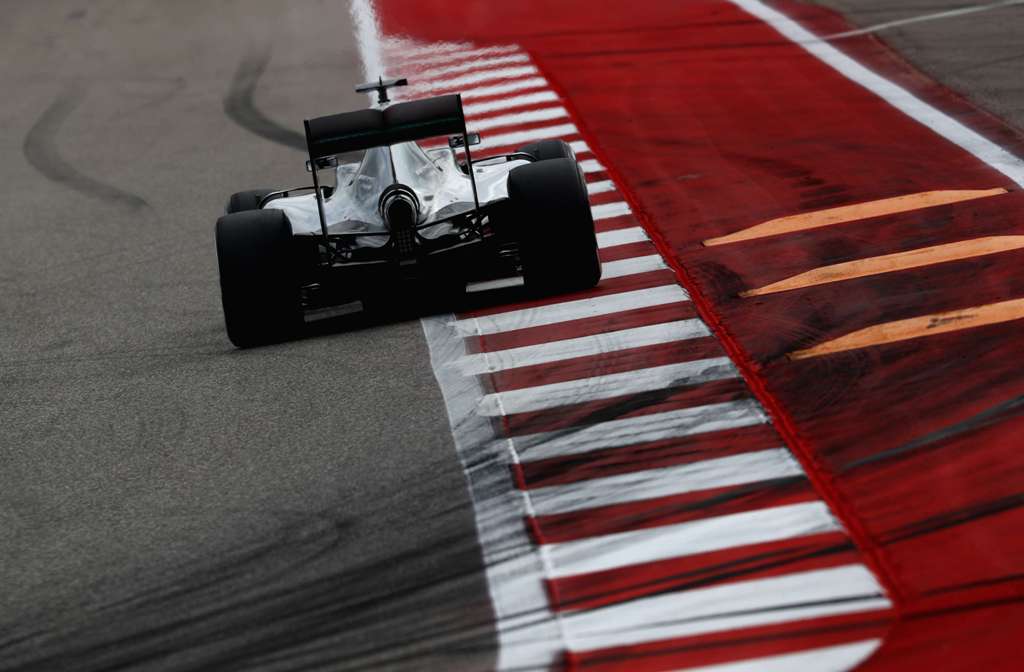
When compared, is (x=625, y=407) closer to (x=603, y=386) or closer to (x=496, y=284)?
(x=603, y=386)

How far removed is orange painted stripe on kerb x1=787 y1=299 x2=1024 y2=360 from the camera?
9.95 meters

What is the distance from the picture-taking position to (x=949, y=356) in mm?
9625

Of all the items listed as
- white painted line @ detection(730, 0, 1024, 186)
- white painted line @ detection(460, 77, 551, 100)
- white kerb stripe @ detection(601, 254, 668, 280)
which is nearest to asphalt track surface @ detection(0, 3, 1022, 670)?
white painted line @ detection(730, 0, 1024, 186)

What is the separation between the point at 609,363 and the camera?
10258 mm

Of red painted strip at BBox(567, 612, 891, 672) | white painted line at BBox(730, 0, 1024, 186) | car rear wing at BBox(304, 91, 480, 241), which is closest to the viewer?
red painted strip at BBox(567, 612, 891, 672)

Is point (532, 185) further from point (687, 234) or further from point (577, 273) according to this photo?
point (687, 234)

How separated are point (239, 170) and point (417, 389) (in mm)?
8143

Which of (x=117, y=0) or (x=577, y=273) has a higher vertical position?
(x=577, y=273)

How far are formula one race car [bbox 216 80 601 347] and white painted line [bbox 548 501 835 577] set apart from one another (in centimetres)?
365

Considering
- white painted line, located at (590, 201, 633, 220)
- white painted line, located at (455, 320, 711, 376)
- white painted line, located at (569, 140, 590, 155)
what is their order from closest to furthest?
white painted line, located at (455, 320, 711, 376) < white painted line, located at (590, 201, 633, 220) < white painted line, located at (569, 140, 590, 155)

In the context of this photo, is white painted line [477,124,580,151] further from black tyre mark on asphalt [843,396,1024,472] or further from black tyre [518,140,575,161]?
black tyre mark on asphalt [843,396,1024,472]

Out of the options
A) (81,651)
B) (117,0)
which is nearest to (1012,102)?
(81,651)

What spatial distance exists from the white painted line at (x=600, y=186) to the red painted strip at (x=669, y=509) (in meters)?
6.66

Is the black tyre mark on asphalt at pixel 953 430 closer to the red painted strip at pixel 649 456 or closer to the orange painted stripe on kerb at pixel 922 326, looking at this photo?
the red painted strip at pixel 649 456
